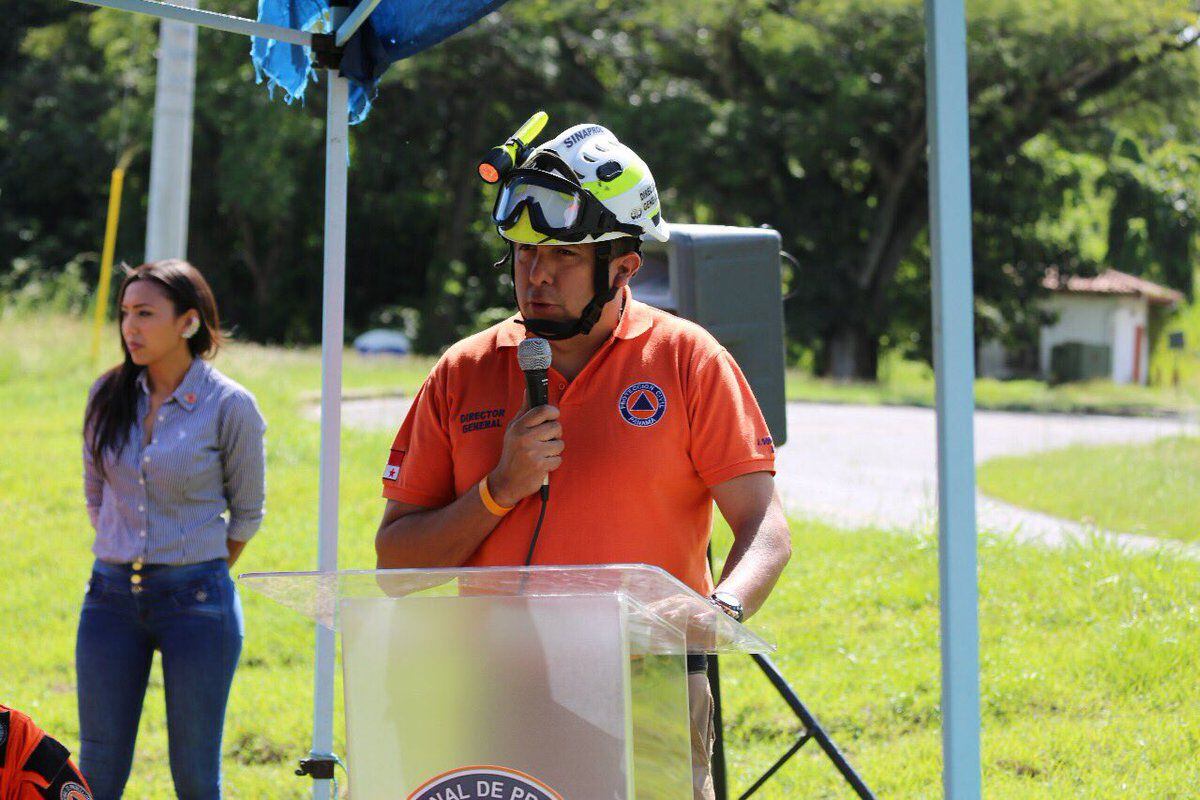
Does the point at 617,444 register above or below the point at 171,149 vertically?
below

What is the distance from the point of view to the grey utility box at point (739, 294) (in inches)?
166

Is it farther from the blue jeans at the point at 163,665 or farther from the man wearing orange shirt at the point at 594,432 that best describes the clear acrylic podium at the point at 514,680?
the blue jeans at the point at 163,665

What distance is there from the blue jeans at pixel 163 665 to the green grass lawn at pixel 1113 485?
21.5 feet

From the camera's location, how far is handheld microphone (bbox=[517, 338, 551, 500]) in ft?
8.32

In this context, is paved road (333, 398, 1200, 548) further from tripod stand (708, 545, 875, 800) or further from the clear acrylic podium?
the clear acrylic podium

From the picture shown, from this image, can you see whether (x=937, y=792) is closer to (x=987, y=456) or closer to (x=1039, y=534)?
(x=1039, y=534)

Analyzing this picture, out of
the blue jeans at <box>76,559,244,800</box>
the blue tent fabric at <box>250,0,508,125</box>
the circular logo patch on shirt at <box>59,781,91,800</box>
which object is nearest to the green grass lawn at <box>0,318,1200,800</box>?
the blue jeans at <box>76,559,244,800</box>

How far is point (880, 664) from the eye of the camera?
657cm

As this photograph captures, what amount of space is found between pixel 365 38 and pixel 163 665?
1.91 m

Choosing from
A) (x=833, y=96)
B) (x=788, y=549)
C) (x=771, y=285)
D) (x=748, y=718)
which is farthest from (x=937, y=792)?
(x=833, y=96)

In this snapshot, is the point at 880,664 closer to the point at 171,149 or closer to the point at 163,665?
the point at 163,665

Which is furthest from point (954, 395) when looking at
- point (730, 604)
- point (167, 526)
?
point (167, 526)

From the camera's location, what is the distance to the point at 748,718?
6062mm

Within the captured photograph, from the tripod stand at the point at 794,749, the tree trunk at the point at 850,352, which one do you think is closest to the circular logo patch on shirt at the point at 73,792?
the tripod stand at the point at 794,749
